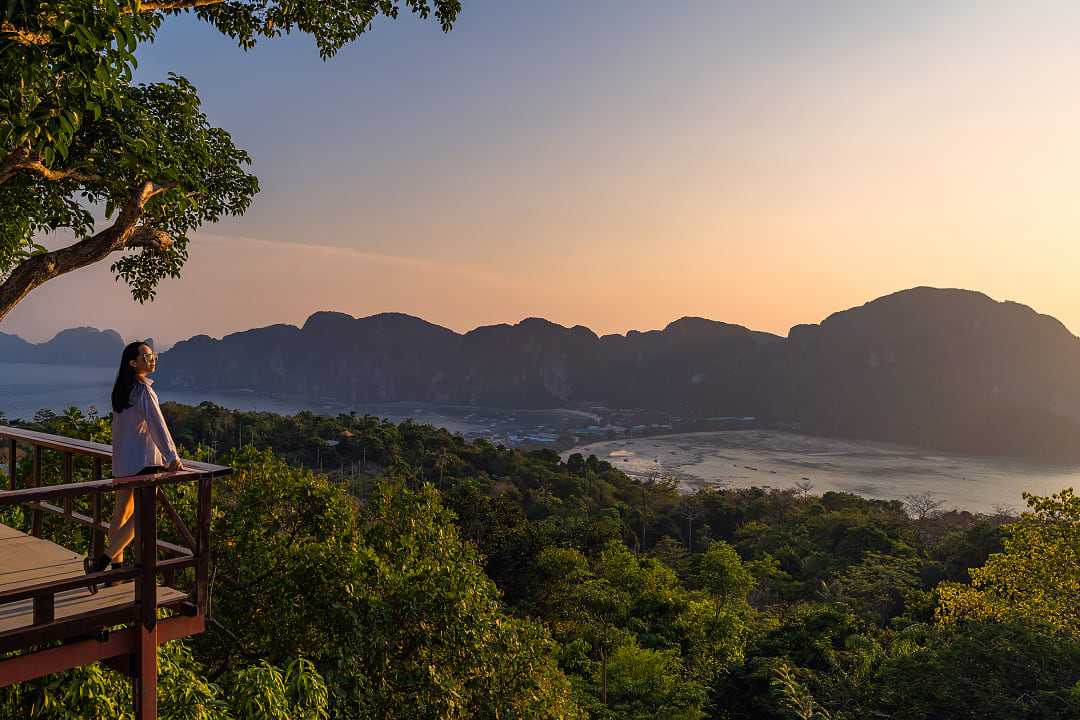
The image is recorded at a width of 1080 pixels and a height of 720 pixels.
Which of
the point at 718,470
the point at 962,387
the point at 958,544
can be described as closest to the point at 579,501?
the point at 958,544

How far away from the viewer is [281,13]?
7.25 m

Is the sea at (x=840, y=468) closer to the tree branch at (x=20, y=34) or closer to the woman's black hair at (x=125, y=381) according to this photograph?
the woman's black hair at (x=125, y=381)

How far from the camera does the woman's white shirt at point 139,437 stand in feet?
11.7

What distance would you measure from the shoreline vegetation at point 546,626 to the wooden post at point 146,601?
432 mm

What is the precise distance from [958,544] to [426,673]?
3606cm

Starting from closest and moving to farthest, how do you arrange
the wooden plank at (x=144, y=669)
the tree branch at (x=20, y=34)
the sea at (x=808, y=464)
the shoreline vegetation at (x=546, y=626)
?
the tree branch at (x=20, y=34) < the wooden plank at (x=144, y=669) < the shoreline vegetation at (x=546, y=626) < the sea at (x=808, y=464)

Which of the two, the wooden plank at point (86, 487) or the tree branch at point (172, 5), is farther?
the tree branch at point (172, 5)

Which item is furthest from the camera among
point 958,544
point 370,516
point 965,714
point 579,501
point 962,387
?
point 962,387

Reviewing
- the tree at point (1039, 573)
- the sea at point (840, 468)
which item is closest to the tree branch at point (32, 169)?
the tree at point (1039, 573)

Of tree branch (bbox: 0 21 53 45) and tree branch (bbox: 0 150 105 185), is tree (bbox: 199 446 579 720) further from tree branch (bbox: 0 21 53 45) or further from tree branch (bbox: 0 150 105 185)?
tree branch (bbox: 0 21 53 45)

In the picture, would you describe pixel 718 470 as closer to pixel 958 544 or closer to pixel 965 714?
pixel 958 544

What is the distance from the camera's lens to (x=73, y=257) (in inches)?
238

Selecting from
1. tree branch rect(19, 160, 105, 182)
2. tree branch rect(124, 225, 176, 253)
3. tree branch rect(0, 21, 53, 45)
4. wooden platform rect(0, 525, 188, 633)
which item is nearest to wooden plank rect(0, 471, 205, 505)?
wooden platform rect(0, 525, 188, 633)

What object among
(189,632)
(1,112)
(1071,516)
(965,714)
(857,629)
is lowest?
(857,629)
